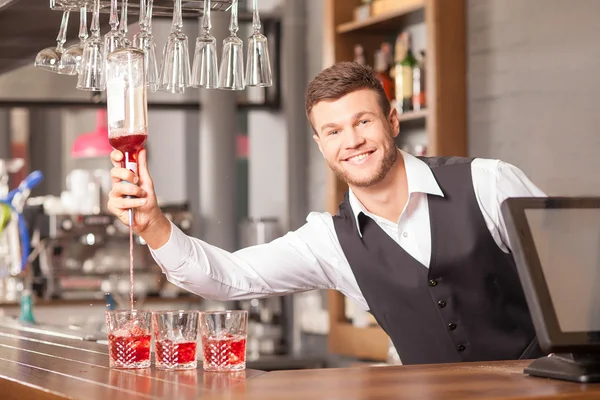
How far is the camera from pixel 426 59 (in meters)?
3.87

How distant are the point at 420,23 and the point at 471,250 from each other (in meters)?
2.18

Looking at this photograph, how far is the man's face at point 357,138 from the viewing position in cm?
237

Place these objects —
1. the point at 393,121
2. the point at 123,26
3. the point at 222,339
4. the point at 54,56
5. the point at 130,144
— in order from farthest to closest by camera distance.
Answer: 1. the point at 393,121
2. the point at 54,56
3. the point at 123,26
4. the point at 130,144
5. the point at 222,339

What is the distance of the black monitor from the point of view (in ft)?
5.08

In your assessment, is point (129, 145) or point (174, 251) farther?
point (174, 251)

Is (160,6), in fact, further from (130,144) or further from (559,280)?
(559,280)

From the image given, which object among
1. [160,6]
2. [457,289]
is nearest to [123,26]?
[160,6]

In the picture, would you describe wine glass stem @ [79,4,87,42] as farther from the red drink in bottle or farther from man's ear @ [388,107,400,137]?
the red drink in bottle

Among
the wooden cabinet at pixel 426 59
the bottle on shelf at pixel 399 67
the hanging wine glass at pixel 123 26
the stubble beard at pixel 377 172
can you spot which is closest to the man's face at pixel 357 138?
the stubble beard at pixel 377 172

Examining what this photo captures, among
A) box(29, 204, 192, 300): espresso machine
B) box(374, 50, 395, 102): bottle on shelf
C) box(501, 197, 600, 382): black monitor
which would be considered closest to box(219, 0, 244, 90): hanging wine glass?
box(501, 197, 600, 382): black monitor

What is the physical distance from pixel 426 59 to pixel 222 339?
7.86 ft

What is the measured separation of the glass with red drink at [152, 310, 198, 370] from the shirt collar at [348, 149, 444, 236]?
78 centimetres

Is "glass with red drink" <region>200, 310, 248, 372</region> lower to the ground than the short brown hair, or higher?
lower

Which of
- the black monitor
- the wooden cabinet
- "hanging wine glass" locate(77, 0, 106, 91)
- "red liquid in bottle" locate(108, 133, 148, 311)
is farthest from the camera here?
the wooden cabinet
